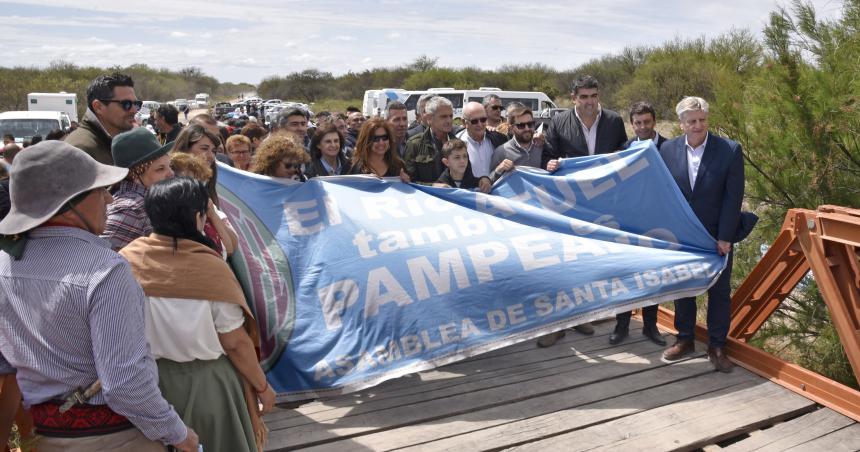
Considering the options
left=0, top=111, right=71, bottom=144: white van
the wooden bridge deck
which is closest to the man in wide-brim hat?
the wooden bridge deck

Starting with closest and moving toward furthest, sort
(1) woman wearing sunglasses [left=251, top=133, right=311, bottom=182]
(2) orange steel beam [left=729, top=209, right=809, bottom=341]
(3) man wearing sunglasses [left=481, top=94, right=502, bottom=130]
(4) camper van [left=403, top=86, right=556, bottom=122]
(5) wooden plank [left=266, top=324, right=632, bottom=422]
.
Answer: (5) wooden plank [left=266, top=324, right=632, bottom=422]
(2) orange steel beam [left=729, top=209, right=809, bottom=341]
(1) woman wearing sunglasses [left=251, top=133, right=311, bottom=182]
(3) man wearing sunglasses [left=481, top=94, right=502, bottom=130]
(4) camper van [left=403, top=86, right=556, bottom=122]

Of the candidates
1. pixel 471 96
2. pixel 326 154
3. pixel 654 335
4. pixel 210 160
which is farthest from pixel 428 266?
pixel 471 96

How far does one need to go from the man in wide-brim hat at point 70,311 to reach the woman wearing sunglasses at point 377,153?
319 centimetres

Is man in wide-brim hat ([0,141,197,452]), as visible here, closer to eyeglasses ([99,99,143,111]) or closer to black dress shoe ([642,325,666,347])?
eyeglasses ([99,99,143,111])

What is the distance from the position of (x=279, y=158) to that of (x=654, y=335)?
3316 mm

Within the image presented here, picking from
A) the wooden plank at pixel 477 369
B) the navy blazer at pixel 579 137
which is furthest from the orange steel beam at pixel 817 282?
the navy blazer at pixel 579 137

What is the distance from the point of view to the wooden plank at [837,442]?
152 inches

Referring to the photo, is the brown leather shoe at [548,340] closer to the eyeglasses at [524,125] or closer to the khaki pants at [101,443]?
the eyeglasses at [524,125]

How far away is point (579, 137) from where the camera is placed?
19.6 ft

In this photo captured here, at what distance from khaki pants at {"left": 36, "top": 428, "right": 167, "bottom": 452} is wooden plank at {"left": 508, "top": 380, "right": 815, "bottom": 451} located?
7.50 ft

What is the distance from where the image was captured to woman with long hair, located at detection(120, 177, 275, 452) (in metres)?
2.54

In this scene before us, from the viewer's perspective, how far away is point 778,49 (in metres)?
5.17

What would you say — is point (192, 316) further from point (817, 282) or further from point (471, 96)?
point (471, 96)

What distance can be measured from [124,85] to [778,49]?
4744mm
